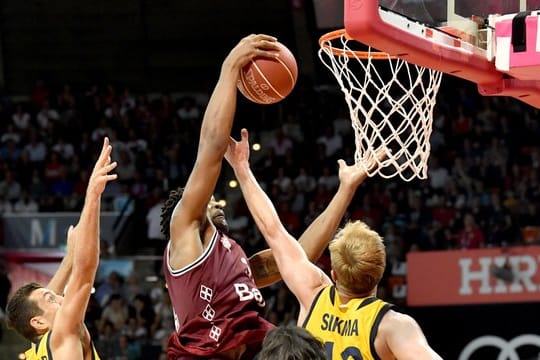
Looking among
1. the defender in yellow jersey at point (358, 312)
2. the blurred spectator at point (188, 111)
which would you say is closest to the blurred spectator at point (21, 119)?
the blurred spectator at point (188, 111)

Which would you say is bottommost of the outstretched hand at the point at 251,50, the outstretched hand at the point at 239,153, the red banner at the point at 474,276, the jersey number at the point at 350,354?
the red banner at the point at 474,276

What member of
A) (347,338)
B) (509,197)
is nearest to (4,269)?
(509,197)

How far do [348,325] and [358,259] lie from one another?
24 cm

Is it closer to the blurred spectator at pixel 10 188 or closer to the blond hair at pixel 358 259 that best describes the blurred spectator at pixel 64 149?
the blurred spectator at pixel 10 188

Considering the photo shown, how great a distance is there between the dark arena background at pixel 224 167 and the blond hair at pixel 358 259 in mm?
6151

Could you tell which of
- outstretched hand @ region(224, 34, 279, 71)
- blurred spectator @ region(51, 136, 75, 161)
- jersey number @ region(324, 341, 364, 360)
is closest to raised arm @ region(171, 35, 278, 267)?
outstretched hand @ region(224, 34, 279, 71)

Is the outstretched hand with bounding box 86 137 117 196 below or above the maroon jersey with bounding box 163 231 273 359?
above

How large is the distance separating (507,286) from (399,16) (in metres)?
5.69

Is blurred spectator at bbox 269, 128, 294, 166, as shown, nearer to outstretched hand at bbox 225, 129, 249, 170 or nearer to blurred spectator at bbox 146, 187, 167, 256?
blurred spectator at bbox 146, 187, 167, 256

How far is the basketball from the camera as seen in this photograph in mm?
4219

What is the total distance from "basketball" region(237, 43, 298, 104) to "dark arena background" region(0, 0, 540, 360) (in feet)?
18.8

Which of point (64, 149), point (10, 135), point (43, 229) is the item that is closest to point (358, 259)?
point (43, 229)

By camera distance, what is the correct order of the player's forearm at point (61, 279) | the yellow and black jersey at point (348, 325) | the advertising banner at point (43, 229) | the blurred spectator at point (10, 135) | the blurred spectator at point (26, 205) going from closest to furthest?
the yellow and black jersey at point (348, 325), the player's forearm at point (61, 279), the advertising banner at point (43, 229), the blurred spectator at point (26, 205), the blurred spectator at point (10, 135)

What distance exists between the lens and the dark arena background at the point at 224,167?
9.87 metres
